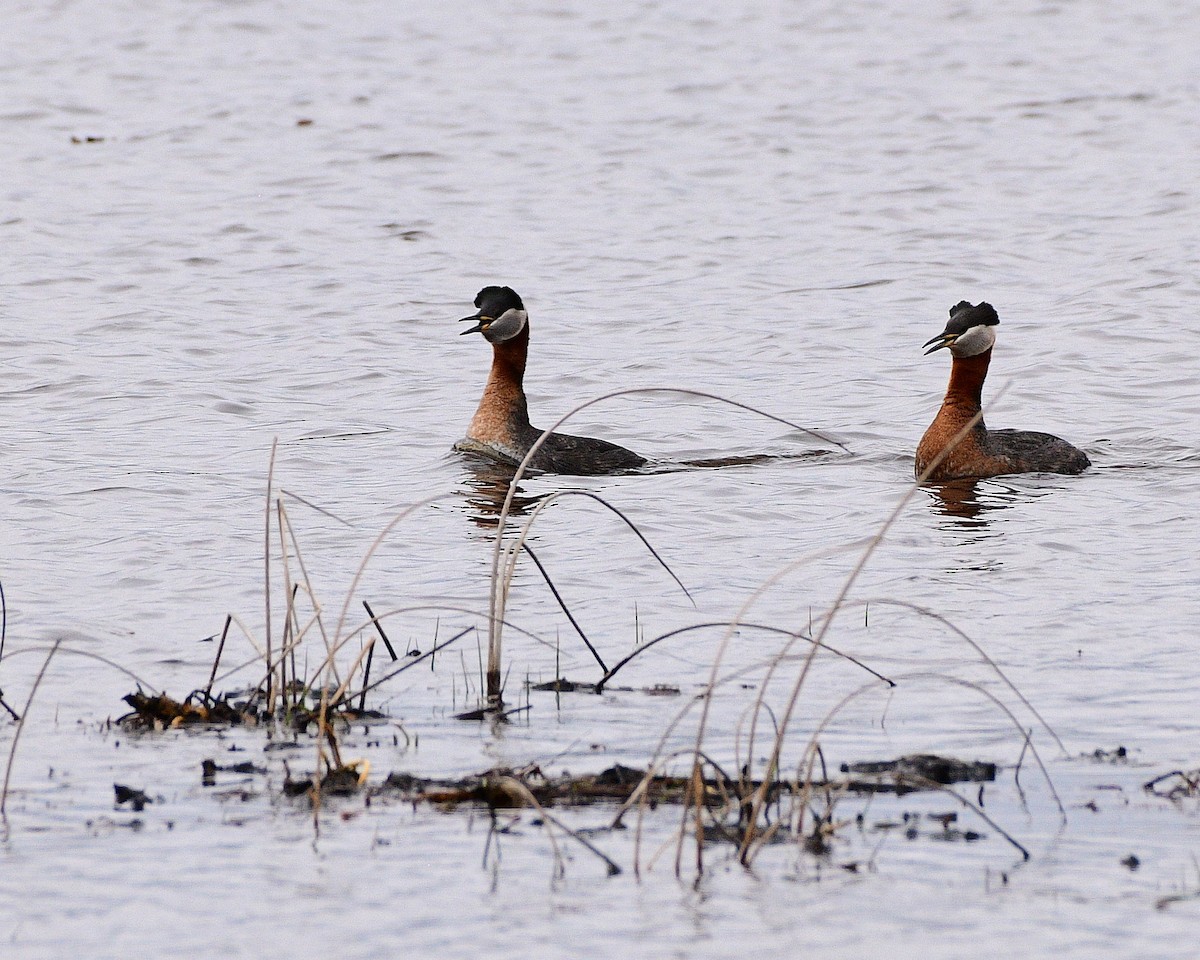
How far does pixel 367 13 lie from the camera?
4022 cm

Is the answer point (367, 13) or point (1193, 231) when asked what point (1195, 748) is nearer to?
point (1193, 231)

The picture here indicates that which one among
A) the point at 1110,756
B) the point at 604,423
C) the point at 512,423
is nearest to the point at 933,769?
the point at 1110,756

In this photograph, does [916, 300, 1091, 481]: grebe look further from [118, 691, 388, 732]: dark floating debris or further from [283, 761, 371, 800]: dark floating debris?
[283, 761, 371, 800]: dark floating debris

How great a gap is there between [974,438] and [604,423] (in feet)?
12.8

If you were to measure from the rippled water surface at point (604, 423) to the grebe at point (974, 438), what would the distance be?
0.86ft

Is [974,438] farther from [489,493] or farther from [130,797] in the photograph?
[130,797]

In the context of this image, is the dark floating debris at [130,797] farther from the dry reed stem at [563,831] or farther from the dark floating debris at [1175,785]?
the dark floating debris at [1175,785]

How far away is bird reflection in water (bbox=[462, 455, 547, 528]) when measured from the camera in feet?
45.3

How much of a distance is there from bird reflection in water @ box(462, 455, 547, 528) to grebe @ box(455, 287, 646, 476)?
169 millimetres

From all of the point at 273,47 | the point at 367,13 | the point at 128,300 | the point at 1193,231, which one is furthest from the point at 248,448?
the point at 367,13

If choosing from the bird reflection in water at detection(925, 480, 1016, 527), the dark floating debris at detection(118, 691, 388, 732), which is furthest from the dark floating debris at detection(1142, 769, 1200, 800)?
the bird reflection in water at detection(925, 480, 1016, 527)

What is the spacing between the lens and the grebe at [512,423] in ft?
50.2

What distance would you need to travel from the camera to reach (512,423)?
15.8 m

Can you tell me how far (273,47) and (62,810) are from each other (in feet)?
105
